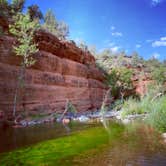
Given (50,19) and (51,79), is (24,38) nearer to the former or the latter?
(51,79)

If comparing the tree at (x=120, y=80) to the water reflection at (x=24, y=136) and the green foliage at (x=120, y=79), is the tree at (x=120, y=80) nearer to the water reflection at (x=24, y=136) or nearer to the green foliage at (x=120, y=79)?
the green foliage at (x=120, y=79)

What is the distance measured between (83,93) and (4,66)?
51.9ft

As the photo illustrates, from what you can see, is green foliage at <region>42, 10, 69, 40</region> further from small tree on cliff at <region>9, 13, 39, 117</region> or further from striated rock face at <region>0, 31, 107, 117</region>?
small tree on cliff at <region>9, 13, 39, 117</region>

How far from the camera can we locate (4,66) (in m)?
25.7

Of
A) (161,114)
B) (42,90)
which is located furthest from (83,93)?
(161,114)

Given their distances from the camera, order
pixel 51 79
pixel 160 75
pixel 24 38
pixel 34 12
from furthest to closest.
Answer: pixel 160 75 → pixel 34 12 → pixel 51 79 → pixel 24 38

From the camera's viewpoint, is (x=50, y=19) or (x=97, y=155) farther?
(x=50, y=19)

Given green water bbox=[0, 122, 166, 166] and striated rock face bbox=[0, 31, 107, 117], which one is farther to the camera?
striated rock face bbox=[0, 31, 107, 117]

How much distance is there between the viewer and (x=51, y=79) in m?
32.2

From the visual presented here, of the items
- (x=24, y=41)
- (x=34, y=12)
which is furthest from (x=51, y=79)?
(x=34, y=12)

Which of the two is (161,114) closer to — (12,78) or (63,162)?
(63,162)

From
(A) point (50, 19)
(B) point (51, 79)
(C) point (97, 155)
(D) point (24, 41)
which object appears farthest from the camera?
(A) point (50, 19)

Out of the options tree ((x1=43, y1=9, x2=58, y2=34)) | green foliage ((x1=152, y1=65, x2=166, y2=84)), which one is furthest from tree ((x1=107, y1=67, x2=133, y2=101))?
tree ((x1=43, y1=9, x2=58, y2=34))

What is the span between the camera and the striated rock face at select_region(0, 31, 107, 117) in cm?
2581
